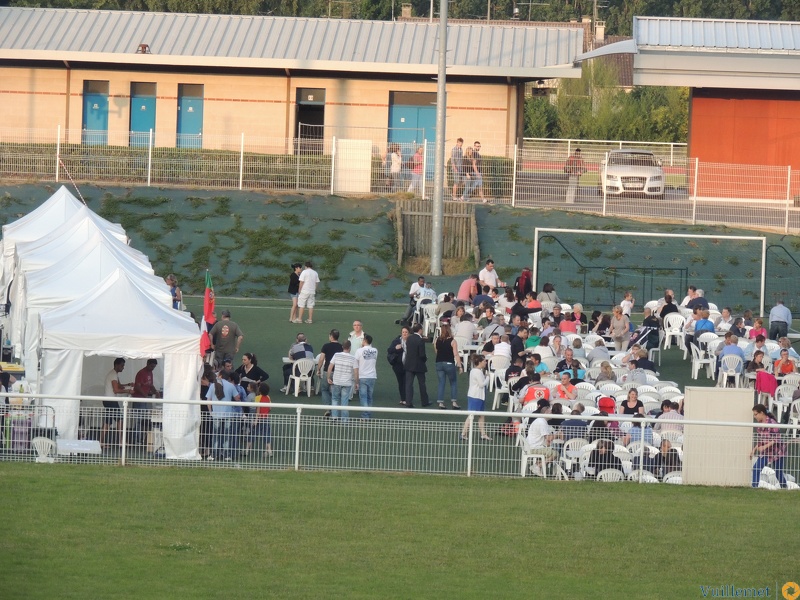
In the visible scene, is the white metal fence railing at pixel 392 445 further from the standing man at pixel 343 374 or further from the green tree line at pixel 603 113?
the green tree line at pixel 603 113

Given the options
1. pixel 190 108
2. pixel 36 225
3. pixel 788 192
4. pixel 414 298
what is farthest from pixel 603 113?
pixel 36 225

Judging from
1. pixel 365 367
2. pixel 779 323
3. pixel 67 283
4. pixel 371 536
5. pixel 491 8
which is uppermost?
pixel 491 8

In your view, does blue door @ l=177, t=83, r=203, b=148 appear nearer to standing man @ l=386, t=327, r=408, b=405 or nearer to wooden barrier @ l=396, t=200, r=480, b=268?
wooden barrier @ l=396, t=200, r=480, b=268

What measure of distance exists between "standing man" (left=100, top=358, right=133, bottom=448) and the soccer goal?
12.5m

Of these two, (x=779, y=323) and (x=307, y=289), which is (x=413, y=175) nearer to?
(x=307, y=289)

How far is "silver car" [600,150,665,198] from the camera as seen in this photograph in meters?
33.6

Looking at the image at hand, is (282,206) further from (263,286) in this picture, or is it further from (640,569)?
(640,569)

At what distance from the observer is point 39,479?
14203 millimetres

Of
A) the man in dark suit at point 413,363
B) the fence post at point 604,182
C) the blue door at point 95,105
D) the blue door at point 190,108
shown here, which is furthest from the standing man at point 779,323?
the blue door at point 95,105

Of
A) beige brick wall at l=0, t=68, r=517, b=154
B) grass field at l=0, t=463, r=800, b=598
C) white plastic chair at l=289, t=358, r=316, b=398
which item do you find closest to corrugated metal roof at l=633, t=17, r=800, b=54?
beige brick wall at l=0, t=68, r=517, b=154

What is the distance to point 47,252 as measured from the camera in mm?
22422

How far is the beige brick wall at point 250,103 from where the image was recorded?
3794cm

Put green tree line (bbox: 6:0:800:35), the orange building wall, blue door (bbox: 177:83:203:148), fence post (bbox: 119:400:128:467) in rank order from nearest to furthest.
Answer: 1. fence post (bbox: 119:400:128:467)
2. the orange building wall
3. blue door (bbox: 177:83:203:148)
4. green tree line (bbox: 6:0:800:35)

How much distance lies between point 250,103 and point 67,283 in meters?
19.4
